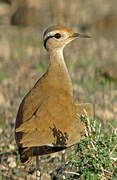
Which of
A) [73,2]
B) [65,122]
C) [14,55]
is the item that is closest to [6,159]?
[65,122]

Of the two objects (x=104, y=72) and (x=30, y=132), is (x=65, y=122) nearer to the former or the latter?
(x=30, y=132)

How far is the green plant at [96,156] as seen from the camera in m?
3.08

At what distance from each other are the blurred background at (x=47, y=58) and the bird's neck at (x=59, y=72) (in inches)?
29.9

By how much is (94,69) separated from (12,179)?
3638 mm

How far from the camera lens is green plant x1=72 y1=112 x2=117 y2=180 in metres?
3.08

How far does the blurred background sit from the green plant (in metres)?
0.24

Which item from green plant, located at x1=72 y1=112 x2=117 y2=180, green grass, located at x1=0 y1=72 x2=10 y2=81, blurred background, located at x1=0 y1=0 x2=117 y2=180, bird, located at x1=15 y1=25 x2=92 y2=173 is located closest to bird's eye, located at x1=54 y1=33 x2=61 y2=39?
bird, located at x1=15 y1=25 x2=92 y2=173

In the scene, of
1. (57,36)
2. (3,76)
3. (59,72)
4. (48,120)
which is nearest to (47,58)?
(3,76)

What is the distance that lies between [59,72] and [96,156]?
60.7 inches

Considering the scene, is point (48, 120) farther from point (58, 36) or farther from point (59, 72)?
point (58, 36)

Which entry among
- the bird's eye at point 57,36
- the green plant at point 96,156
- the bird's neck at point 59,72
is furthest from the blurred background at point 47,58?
the bird's eye at point 57,36

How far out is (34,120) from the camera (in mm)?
3518

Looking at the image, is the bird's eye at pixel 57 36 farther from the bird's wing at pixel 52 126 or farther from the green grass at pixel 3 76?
the green grass at pixel 3 76

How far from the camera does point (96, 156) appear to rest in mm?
3113
